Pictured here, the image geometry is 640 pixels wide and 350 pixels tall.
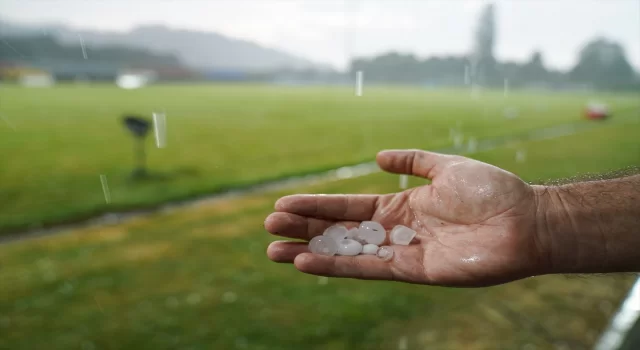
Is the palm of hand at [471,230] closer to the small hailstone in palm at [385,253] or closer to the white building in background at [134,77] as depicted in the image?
the small hailstone in palm at [385,253]

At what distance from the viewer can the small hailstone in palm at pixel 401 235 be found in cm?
83

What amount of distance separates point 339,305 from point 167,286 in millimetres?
521

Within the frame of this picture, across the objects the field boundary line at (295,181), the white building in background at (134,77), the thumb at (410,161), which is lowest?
the field boundary line at (295,181)

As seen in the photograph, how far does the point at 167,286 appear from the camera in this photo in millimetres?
1319

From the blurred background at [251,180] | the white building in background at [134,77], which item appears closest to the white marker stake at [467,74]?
the blurred background at [251,180]

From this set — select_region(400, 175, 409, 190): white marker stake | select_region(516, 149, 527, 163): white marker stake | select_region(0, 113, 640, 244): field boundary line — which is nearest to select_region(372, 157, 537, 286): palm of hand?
select_region(400, 175, 409, 190): white marker stake

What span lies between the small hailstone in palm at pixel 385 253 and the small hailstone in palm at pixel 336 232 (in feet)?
0.28

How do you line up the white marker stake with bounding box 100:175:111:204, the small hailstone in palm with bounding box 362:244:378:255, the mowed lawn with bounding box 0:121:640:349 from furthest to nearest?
1. the white marker stake with bounding box 100:175:111:204
2. the mowed lawn with bounding box 0:121:640:349
3. the small hailstone in palm with bounding box 362:244:378:255

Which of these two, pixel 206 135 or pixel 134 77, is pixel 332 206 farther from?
pixel 206 135

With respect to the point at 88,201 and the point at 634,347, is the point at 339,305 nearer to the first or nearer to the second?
the point at 634,347

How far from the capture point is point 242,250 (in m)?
1.52

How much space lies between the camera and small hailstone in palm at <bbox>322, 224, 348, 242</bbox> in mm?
849

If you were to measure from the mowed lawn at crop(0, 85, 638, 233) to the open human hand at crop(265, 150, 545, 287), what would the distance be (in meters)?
0.63

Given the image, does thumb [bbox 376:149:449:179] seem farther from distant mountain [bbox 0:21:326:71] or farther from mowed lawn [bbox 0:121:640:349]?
distant mountain [bbox 0:21:326:71]
